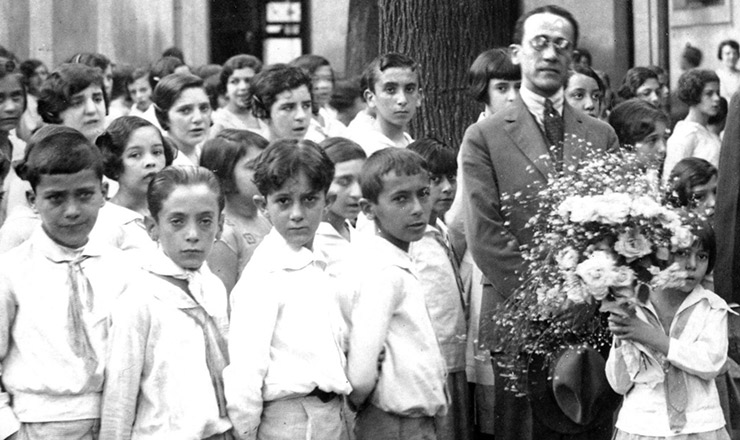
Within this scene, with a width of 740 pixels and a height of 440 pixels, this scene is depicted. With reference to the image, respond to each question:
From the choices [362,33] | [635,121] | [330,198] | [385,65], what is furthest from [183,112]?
[362,33]

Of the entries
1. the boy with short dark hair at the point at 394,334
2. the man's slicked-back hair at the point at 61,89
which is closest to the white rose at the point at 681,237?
the boy with short dark hair at the point at 394,334

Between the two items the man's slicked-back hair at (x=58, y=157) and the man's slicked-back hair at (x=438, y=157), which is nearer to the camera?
the man's slicked-back hair at (x=58, y=157)

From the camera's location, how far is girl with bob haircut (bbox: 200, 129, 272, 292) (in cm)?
585

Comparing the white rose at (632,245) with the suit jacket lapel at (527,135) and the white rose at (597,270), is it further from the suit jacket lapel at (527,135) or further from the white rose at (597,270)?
the suit jacket lapel at (527,135)

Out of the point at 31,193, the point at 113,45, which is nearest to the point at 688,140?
the point at 31,193

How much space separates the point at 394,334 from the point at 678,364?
3.79 ft

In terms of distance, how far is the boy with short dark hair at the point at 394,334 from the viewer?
5043mm

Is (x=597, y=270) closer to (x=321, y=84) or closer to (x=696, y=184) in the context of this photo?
(x=696, y=184)

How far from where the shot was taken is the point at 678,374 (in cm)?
530

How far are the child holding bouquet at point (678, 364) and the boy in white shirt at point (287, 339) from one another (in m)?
1.17

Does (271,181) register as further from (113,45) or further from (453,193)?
(113,45)

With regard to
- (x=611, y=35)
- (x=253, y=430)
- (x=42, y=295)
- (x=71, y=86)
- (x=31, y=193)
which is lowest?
(x=253, y=430)

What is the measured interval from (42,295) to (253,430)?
90 cm

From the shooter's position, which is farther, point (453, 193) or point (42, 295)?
point (453, 193)
